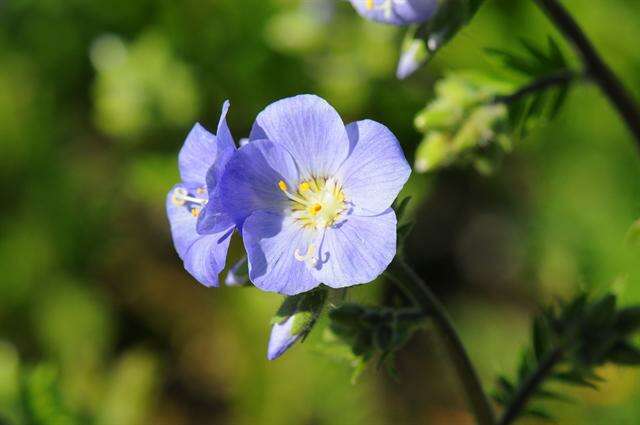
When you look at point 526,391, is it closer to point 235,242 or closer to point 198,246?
point 198,246

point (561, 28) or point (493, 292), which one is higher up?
point (561, 28)

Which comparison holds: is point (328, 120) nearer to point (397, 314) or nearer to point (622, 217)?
point (397, 314)

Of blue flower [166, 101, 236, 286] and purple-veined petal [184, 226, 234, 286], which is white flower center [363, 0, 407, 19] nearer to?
blue flower [166, 101, 236, 286]

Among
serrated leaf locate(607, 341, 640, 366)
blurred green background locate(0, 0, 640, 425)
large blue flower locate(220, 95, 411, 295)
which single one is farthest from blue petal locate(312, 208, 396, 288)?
blurred green background locate(0, 0, 640, 425)

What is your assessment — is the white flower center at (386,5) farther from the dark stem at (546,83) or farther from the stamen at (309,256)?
the stamen at (309,256)

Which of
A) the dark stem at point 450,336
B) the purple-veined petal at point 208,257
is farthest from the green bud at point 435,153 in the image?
the purple-veined petal at point 208,257

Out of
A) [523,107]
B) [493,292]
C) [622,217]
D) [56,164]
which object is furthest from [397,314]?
[56,164]
